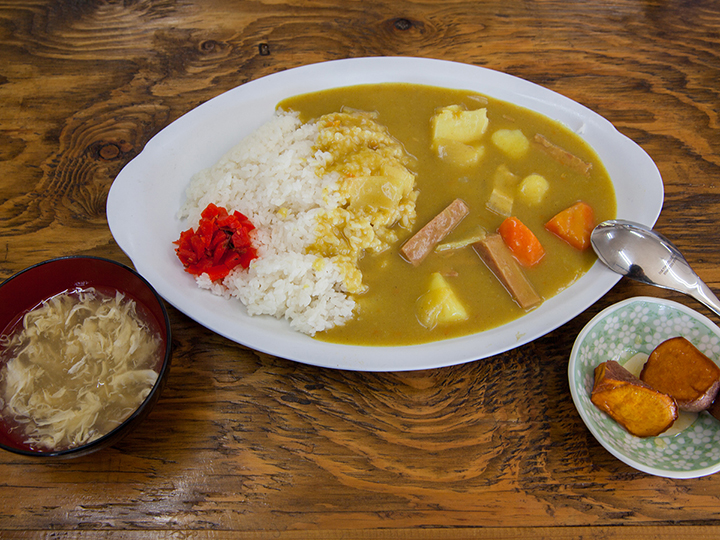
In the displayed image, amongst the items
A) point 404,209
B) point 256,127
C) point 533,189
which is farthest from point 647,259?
point 256,127

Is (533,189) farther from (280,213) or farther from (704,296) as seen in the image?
(280,213)

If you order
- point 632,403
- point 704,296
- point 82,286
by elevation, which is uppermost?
point 82,286

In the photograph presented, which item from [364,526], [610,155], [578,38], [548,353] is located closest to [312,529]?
[364,526]

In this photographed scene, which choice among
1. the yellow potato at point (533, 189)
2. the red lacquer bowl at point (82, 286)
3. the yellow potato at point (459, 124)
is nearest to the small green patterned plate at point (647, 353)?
the yellow potato at point (533, 189)

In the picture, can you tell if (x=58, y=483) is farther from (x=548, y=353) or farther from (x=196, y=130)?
(x=548, y=353)

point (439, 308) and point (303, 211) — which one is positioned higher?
A: point (303, 211)

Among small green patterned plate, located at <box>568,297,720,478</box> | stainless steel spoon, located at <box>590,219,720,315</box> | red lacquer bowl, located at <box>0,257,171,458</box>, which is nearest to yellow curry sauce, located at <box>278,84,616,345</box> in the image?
stainless steel spoon, located at <box>590,219,720,315</box>

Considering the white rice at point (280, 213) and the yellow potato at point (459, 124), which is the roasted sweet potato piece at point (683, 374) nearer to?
the white rice at point (280, 213)
